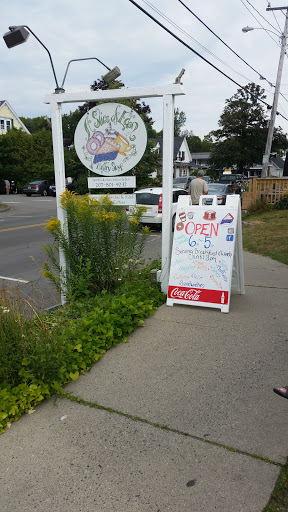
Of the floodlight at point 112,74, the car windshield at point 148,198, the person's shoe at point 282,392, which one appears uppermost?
the floodlight at point 112,74

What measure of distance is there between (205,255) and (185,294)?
0.54 metres

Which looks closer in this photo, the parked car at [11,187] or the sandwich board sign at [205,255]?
the sandwich board sign at [205,255]

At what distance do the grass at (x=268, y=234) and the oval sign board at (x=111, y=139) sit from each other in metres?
4.60

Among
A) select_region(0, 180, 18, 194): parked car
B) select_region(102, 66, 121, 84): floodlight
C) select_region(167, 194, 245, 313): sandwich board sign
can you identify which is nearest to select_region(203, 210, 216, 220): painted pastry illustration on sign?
select_region(167, 194, 245, 313): sandwich board sign

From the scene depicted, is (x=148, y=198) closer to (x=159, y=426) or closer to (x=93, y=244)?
(x=93, y=244)

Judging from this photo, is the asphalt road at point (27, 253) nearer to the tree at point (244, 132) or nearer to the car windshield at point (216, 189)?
the car windshield at point (216, 189)

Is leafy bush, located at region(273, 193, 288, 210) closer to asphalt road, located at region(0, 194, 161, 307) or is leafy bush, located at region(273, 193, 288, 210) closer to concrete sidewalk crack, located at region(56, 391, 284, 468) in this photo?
asphalt road, located at region(0, 194, 161, 307)

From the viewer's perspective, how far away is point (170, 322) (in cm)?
463

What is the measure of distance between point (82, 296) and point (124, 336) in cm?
107

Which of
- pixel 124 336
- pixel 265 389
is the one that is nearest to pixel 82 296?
pixel 124 336

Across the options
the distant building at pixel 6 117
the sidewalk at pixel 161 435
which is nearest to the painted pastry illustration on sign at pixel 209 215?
the sidewalk at pixel 161 435

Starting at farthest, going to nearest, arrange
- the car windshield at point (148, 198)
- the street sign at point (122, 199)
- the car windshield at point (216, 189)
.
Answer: the car windshield at point (216, 189), the car windshield at point (148, 198), the street sign at point (122, 199)

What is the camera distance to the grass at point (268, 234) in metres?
9.61

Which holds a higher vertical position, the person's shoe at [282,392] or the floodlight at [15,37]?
the floodlight at [15,37]
